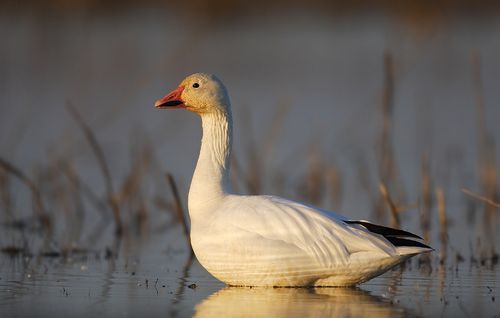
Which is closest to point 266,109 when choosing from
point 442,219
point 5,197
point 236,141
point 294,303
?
point 236,141

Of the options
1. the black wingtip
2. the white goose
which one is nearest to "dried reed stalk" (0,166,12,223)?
the white goose

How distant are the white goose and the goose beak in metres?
1.13

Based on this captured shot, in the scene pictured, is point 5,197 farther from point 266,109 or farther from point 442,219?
point 266,109

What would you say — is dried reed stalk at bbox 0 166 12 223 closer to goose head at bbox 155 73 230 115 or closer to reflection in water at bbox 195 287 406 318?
goose head at bbox 155 73 230 115

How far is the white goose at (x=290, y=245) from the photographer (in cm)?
709

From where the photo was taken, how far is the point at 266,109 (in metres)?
17.4

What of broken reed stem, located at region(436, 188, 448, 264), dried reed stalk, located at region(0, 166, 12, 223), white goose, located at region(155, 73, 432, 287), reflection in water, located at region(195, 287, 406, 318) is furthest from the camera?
dried reed stalk, located at region(0, 166, 12, 223)

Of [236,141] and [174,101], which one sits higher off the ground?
[236,141]

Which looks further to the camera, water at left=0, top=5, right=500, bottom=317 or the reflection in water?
water at left=0, top=5, right=500, bottom=317

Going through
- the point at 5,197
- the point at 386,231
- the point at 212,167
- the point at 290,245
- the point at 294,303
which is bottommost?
the point at 294,303

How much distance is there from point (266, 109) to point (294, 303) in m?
10.9

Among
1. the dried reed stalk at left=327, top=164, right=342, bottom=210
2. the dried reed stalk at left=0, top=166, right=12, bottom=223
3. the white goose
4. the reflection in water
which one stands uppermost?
the dried reed stalk at left=327, top=164, right=342, bottom=210

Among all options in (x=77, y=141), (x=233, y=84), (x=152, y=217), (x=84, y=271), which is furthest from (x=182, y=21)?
(x=84, y=271)

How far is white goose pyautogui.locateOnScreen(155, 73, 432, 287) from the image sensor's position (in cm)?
709
